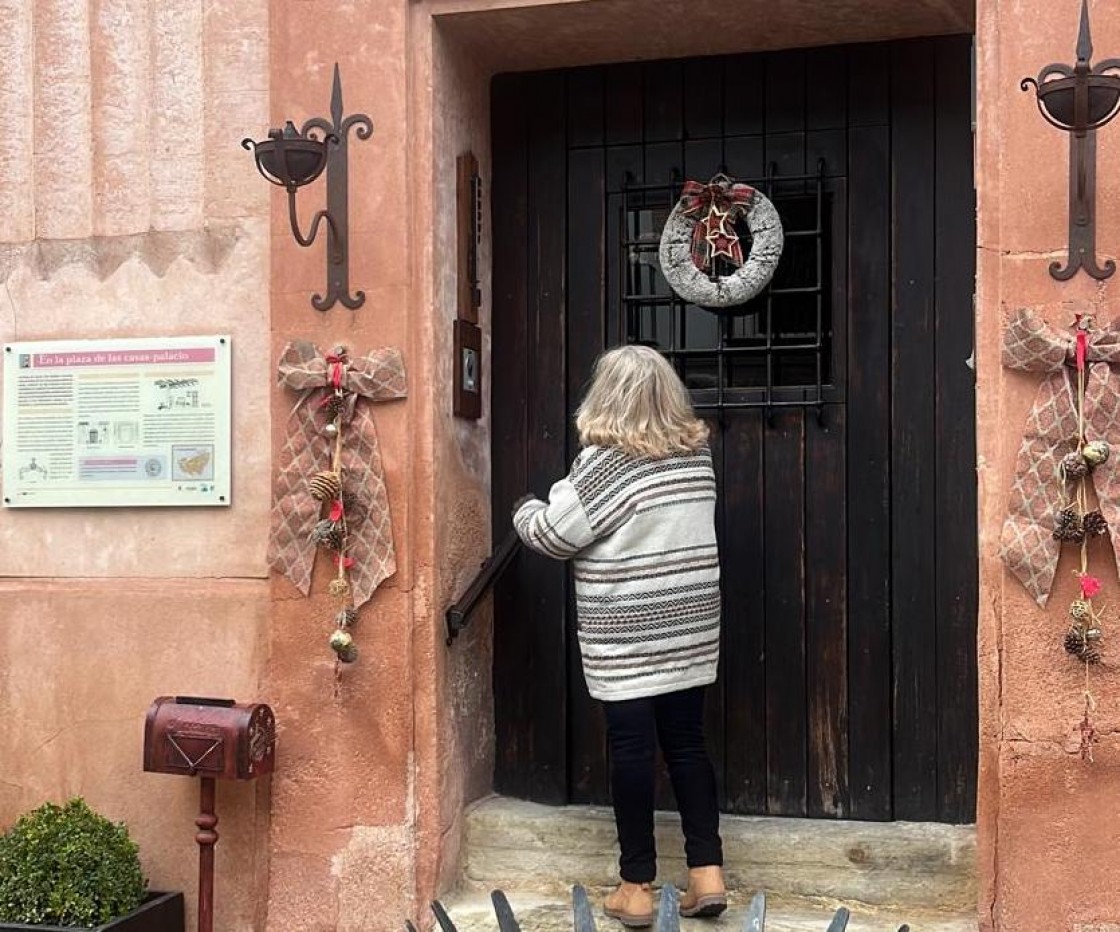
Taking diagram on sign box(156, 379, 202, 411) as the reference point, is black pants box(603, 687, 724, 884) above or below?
below

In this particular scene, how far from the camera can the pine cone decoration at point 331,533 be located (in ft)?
13.9

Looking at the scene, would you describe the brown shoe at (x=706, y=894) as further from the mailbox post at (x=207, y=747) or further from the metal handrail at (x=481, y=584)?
the mailbox post at (x=207, y=747)

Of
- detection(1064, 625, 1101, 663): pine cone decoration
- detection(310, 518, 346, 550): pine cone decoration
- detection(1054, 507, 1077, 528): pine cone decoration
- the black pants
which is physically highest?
detection(1054, 507, 1077, 528): pine cone decoration

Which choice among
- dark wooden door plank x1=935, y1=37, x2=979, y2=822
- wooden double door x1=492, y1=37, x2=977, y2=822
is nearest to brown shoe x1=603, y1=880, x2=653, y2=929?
wooden double door x1=492, y1=37, x2=977, y2=822

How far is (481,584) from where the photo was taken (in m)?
4.45

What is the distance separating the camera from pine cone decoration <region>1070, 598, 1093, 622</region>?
12.1 ft

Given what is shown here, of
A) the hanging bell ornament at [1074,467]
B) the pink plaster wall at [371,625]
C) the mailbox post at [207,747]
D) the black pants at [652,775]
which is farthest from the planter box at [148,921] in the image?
the hanging bell ornament at [1074,467]

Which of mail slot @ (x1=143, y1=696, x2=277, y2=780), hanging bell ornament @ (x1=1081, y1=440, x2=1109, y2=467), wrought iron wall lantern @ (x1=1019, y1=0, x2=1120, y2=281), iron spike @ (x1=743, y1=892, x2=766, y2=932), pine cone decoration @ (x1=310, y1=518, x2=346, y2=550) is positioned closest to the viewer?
iron spike @ (x1=743, y1=892, x2=766, y2=932)

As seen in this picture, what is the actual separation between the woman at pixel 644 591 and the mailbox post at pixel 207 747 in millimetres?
980

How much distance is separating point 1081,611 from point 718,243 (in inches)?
60.3

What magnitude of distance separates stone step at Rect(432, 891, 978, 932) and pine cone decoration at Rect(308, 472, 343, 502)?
1229 mm

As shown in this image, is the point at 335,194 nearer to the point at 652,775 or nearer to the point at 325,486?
the point at 325,486

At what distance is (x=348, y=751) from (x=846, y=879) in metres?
1.47

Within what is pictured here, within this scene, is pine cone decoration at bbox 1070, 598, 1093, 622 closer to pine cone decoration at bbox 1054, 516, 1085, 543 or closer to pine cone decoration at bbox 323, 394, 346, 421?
pine cone decoration at bbox 1054, 516, 1085, 543
